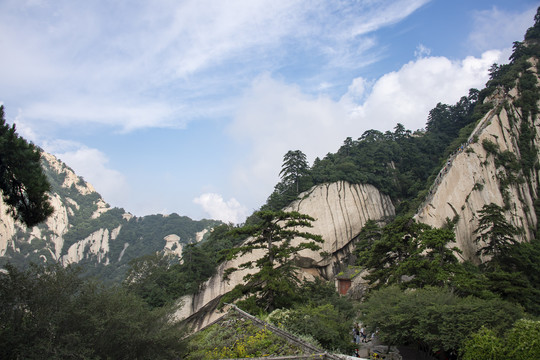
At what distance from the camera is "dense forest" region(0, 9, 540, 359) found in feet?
22.7

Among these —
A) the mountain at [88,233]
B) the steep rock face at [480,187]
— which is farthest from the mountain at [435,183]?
the mountain at [88,233]

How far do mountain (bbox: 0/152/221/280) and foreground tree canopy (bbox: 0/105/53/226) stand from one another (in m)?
70.6

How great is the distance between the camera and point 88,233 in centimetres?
9056

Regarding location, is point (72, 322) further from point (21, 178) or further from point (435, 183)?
point (435, 183)

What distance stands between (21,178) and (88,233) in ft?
308

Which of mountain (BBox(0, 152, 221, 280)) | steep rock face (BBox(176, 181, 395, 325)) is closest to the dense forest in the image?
steep rock face (BBox(176, 181, 395, 325))

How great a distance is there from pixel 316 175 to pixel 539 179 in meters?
23.7

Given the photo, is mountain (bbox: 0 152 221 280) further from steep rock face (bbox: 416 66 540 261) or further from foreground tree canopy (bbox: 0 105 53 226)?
foreground tree canopy (bbox: 0 105 53 226)

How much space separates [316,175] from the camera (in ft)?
128

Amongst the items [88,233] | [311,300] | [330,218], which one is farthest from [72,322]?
[88,233]

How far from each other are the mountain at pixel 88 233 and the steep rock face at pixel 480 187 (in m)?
64.8

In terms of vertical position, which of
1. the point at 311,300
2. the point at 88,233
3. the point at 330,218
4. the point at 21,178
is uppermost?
the point at 88,233

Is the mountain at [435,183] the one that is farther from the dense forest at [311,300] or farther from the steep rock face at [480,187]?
the dense forest at [311,300]

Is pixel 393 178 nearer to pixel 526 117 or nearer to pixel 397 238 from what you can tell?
pixel 526 117
